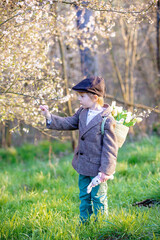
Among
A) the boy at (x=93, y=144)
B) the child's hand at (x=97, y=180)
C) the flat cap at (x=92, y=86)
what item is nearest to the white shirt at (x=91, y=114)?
the boy at (x=93, y=144)

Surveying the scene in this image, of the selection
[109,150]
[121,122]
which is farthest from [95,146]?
[121,122]

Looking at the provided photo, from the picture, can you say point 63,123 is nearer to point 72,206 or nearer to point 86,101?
point 86,101

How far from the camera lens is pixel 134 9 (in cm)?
366

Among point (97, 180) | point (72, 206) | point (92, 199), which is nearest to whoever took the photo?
point (97, 180)

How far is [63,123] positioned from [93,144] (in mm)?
455

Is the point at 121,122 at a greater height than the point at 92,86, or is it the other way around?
the point at 92,86

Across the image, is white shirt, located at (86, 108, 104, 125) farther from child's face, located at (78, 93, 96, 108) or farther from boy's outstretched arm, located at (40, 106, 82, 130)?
boy's outstretched arm, located at (40, 106, 82, 130)

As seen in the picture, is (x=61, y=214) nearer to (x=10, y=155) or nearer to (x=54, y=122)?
(x=54, y=122)

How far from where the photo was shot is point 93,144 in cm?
292

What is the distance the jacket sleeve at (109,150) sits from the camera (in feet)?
9.14

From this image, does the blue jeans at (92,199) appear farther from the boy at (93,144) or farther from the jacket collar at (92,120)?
the jacket collar at (92,120)

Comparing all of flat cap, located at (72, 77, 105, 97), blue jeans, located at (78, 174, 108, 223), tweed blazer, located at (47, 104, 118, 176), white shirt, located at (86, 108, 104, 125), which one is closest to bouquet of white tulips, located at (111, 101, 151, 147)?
tweed blazer, located at (47, 104, 118, 176)

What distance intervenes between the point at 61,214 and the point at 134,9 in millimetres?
2912

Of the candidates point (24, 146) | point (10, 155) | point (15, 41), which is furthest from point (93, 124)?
point (24, 146)
